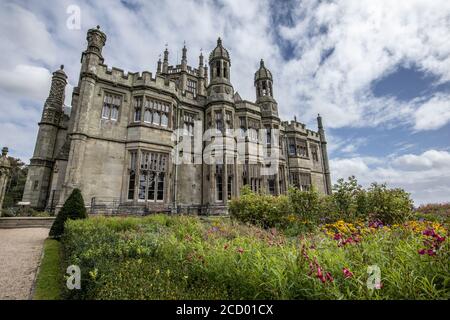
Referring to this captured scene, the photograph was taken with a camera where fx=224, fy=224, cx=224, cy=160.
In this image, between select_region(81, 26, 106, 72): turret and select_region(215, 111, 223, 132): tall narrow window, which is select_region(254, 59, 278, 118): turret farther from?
select_region(81, 26, 106, 72): turret

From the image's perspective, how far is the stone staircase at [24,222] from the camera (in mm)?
11773

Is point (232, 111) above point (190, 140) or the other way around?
above

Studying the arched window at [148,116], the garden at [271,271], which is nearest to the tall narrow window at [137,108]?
the arched window at [148,116]

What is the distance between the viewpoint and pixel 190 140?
1883 centimetres

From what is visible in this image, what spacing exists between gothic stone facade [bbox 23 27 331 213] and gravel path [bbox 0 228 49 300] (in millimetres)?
4133

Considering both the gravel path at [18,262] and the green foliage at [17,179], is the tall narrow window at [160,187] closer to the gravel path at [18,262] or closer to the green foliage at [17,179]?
the gravel path at [18,262]

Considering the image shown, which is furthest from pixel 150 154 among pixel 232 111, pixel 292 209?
pixel 292 209

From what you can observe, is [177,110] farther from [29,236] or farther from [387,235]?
[387,235]

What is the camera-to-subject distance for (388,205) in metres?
9.74

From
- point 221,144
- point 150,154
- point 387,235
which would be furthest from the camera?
point 221,144

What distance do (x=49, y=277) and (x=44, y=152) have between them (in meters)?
15.4

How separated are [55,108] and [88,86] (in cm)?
535

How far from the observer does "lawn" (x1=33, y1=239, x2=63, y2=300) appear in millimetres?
4367

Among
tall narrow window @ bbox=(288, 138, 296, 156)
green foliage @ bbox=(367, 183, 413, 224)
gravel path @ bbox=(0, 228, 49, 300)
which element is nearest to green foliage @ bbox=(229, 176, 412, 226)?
green foliage @ bbox=(367, 183, 413, 224)
